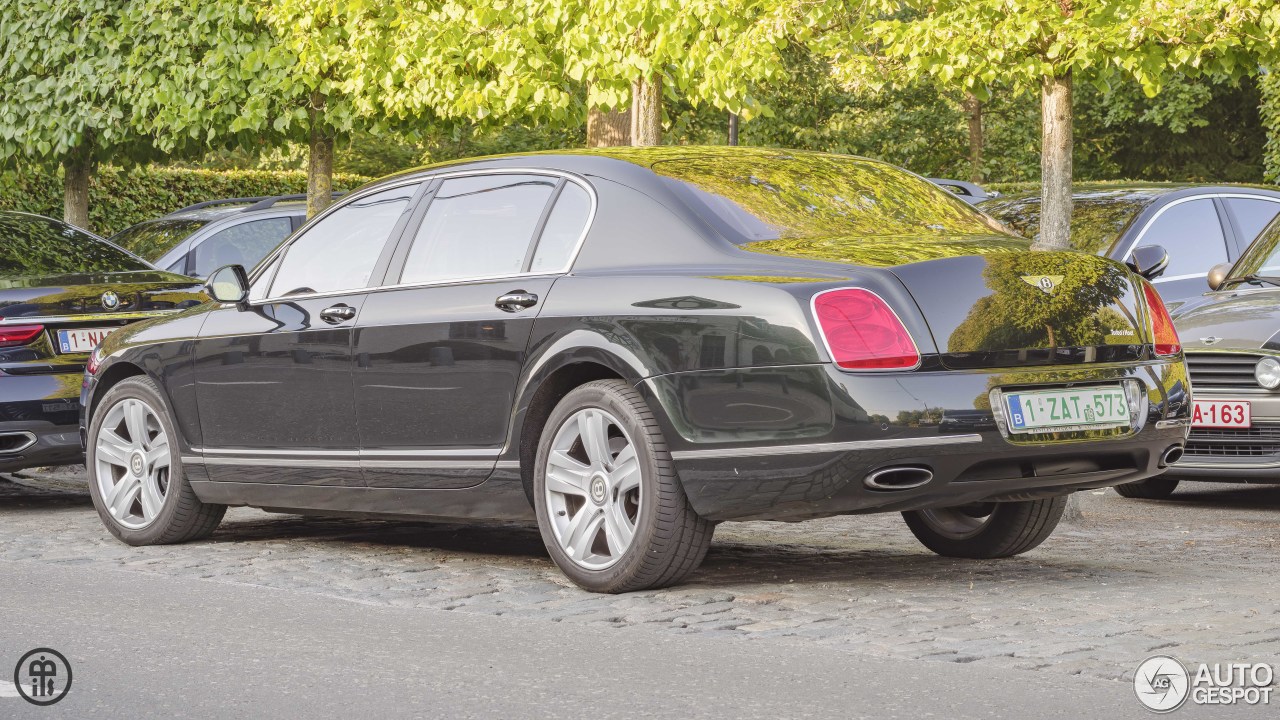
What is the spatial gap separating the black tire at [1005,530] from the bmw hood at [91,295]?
4.58 meters

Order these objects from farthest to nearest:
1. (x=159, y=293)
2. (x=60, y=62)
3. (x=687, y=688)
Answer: (x=60, y=62) → (x=159, y=293) → (x=687, y=688)

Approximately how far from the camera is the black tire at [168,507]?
8125 mm

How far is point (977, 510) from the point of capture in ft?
23.5

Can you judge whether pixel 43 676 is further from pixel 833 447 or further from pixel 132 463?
pixel 132 463

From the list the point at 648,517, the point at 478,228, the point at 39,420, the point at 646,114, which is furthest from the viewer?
the point at 646,114

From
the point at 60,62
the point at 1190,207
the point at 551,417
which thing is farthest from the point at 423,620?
the point at 60,62

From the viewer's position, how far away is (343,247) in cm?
756

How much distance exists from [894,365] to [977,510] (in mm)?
1670

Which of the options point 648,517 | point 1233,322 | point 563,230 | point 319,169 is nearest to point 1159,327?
point 648,517

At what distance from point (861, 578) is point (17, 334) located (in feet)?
16.0

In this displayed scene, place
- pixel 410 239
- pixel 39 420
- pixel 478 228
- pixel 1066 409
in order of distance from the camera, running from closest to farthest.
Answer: pixel 1066 409, pixel 478 228, pixel 410 239, pixel 39 420

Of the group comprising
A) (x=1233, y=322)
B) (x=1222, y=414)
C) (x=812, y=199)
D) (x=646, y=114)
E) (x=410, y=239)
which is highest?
(x=646, y=114)

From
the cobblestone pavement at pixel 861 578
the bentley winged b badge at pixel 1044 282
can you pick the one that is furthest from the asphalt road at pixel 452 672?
the bentley winged b badge at pixel 1044 282

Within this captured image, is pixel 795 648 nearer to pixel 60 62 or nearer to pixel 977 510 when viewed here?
pixel 977 510
